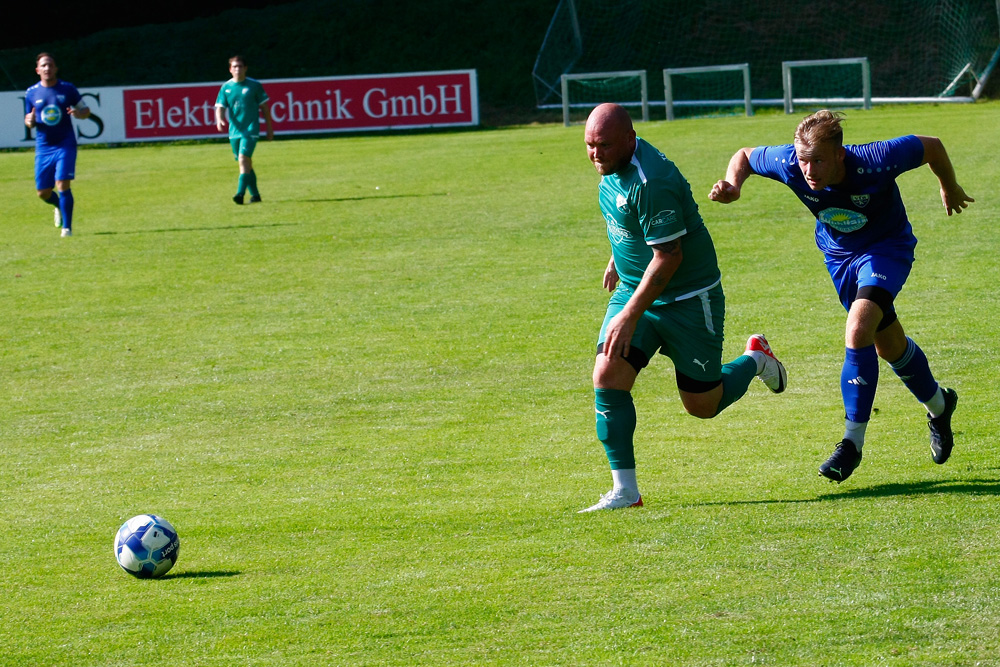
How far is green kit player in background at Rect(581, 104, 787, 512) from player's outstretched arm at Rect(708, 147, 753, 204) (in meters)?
0.17

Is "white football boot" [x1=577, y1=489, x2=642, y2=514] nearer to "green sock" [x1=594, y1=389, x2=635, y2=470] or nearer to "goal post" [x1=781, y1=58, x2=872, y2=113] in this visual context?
"green sock" [x1=594, y1=389, x2=635, y2=470]

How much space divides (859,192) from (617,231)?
1177 millimetres

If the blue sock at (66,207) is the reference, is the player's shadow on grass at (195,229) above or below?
below

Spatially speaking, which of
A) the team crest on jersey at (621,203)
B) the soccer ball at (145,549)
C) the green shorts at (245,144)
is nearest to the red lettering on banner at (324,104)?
the green shorts at (245,144)

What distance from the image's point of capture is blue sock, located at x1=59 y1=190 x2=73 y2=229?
16.6 m

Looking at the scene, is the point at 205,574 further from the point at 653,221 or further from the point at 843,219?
the point at 843,219

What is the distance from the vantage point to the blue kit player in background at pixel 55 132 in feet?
53.3

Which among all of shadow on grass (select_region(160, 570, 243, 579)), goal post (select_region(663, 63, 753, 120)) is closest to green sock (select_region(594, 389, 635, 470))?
shadow on grass (select_region(160, 570, 243, 579))

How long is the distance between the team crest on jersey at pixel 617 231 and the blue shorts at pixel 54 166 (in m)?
11.8

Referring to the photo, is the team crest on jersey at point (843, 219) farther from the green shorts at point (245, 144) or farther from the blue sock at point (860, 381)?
the green shorts at point (245, 144)

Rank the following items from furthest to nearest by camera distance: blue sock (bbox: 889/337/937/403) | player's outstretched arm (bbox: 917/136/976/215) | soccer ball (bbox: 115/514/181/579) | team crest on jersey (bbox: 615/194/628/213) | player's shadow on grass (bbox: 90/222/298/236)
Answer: player's shadow on grass (bbox: 90/222/298/236), blue sock (bbox: 889/337/937/403), player's outstretched arm (bbox: 917/136/976/215), team crest on jersey (bbox: 615/194/628/213), soccer ball (bbox: 115/514/181/579)

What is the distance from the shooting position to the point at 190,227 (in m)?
16.9

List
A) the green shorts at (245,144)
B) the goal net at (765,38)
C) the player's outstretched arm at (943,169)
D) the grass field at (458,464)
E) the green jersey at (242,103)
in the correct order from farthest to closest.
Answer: the goal net at (765,38), the green jersey at (242,103), the green shorts at (245,144), the player's outstretched arm at (943,169), the grass field at (458,464)

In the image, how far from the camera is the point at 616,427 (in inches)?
232
